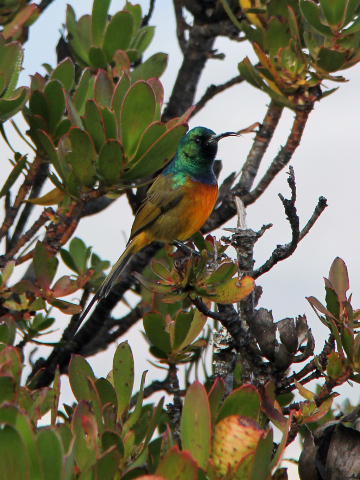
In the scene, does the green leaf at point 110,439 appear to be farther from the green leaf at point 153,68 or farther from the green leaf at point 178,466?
the green leaf at point 153,68

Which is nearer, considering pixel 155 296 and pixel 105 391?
pixel 105 391

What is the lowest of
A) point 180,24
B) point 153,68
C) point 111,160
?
point 111,160

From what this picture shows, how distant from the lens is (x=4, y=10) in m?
3.18

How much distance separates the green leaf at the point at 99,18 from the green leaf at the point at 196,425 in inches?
89.6

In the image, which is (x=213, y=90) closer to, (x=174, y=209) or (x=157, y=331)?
(x=174, y=209)

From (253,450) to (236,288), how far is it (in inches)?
25.6

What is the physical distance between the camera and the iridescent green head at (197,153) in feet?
12.5

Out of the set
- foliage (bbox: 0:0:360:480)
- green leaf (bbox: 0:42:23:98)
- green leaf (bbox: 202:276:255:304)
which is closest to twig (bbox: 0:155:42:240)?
foliage (bbox: 0:0:360:480)

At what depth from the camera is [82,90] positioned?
2689mm

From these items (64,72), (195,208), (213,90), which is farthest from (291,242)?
(213,90)

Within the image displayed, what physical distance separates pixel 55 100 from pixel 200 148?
5.02 ft

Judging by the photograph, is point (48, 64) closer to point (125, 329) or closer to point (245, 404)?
point (125, 329)

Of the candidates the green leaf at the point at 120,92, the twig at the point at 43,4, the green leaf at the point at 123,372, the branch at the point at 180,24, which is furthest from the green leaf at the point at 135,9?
the green leaf at the point at 123,372

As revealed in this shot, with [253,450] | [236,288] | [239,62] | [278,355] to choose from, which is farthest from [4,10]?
[253,450]
